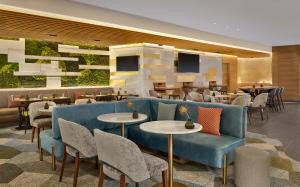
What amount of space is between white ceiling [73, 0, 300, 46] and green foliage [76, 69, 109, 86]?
434 centimetres

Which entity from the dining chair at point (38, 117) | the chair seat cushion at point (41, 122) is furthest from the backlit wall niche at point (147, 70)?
the chair seat cushion at point (41, 122)

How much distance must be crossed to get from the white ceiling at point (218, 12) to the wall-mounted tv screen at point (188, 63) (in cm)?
310

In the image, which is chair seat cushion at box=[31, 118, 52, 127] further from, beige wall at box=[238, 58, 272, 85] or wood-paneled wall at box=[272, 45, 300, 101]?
beige wall at box=[238, 58, 272, 85]

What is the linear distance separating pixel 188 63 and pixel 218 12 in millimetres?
5724

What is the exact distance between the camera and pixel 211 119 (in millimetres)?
3832

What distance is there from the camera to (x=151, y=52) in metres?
9.89

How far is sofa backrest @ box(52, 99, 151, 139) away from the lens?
12.7 ft

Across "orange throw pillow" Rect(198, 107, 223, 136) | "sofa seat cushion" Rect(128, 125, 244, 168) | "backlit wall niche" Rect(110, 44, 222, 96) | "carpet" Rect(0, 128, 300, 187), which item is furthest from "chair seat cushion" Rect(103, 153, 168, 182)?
"backlit wall niche" Rect(110, 44, 222, 96)

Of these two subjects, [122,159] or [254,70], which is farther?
[254,70]

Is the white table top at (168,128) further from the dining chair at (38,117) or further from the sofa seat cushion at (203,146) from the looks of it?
the dining chair at (38,117)

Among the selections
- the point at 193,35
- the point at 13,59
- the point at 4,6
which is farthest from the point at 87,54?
the point at 4,6

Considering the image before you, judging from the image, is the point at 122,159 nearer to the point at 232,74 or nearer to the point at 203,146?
the point at 203,146

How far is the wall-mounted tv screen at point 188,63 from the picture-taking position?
11.4 m

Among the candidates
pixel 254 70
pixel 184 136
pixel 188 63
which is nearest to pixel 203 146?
pixel 184 136
